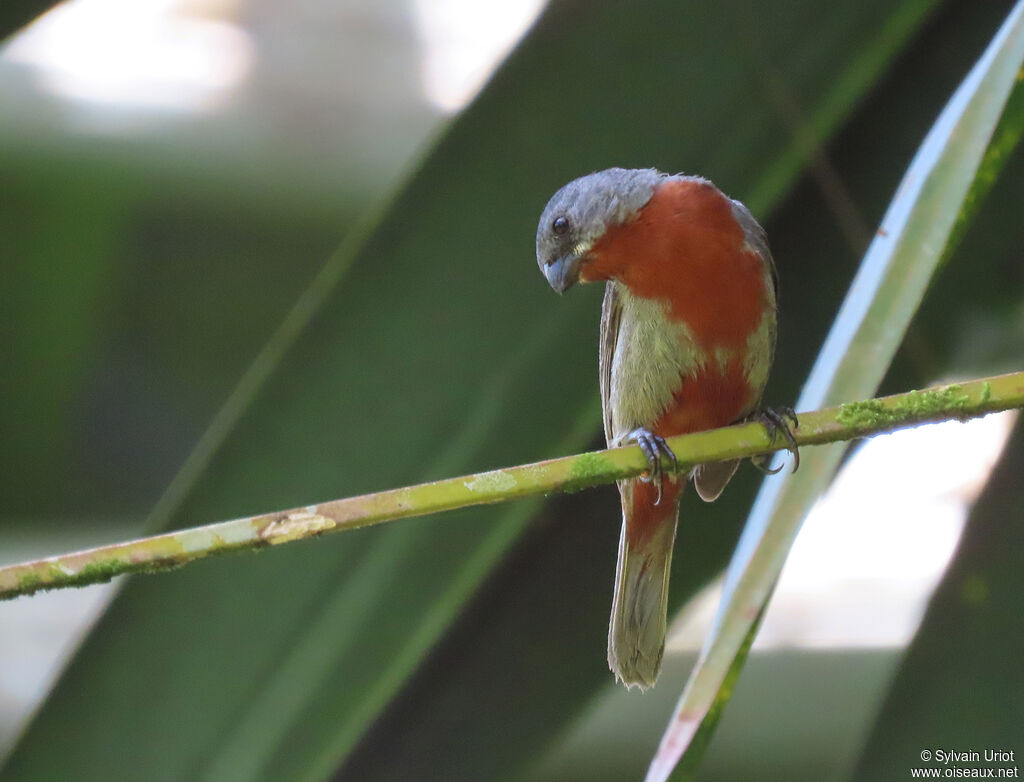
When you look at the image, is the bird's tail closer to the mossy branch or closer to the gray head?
the gray head

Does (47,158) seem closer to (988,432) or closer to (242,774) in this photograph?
(242,774)

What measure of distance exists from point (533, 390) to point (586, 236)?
2.40 feet

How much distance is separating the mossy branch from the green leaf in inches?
2.0

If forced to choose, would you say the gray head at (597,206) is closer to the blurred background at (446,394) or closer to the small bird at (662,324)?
the small bird at (662,324)

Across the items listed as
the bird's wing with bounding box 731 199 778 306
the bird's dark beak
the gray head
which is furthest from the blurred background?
the gray head

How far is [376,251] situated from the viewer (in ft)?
3.97

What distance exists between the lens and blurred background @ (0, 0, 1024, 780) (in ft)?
3.53

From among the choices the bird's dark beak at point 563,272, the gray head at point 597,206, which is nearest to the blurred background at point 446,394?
the bird's dark beak at point 563,272

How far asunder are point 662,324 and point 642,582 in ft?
1.46

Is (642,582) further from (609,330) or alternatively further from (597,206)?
(597,206)

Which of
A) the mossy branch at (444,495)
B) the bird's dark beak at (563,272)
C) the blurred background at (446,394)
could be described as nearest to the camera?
the mossy branch at (444,495)

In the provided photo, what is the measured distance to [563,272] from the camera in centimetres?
158

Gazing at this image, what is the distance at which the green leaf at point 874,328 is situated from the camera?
736mm

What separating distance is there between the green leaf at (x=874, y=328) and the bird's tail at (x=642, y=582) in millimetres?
826
